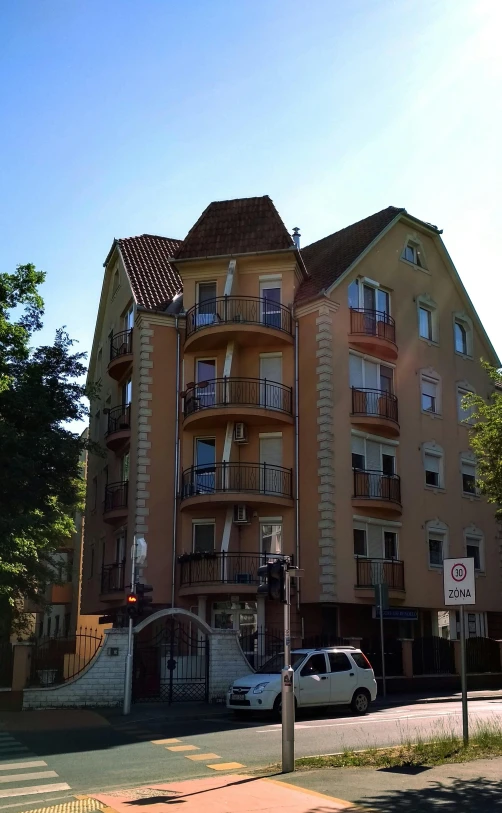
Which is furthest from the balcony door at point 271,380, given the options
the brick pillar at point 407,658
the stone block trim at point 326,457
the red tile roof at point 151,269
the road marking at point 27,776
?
the road marking at point 27,776

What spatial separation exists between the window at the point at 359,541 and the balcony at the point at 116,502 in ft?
26.5

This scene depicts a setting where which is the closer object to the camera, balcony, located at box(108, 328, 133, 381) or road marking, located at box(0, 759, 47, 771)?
road marking, located at box(0, 759, 47, 771)

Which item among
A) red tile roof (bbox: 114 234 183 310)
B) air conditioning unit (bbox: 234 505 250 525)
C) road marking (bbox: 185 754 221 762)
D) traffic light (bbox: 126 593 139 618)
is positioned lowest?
road marking (bbox: 185 754 221 762)

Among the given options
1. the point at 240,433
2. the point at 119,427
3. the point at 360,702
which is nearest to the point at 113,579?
the point at 119,427

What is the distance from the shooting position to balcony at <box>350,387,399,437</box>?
99.5ft

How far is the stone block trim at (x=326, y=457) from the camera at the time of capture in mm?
Result: 28016

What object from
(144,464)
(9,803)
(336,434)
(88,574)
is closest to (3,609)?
(144,464)

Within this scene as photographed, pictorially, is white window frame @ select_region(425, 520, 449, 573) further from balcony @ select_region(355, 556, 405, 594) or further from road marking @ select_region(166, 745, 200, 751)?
road marking @ select_region(166, 745, 200, 751)

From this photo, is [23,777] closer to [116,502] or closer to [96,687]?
[96,687]

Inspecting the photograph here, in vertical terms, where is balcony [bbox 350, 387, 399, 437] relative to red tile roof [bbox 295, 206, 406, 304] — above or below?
below

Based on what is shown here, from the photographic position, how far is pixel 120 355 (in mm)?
32969

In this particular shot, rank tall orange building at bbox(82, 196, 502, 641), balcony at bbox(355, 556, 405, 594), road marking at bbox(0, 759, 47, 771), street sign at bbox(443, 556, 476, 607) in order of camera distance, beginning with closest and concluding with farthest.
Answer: road marking at bbox(0, 759, 47, 771)
street sign at bbox(443, 556, 476, 607)
tall orange building at bbox(82, 196, 502, 641)
balcony at bbox(355, 556, 405, 594)

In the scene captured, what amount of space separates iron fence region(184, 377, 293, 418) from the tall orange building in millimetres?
60

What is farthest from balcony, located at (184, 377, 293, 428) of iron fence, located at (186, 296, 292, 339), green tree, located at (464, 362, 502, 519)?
green tree, located at (464, 362, 502, 519)
